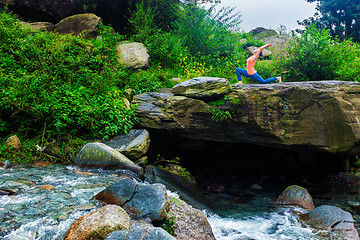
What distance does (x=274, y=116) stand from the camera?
672 cm

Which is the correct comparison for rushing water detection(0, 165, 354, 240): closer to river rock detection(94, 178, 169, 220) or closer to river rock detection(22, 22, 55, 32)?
river rock detection(94, 178, 169, 220)

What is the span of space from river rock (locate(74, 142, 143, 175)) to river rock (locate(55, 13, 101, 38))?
6.14 m

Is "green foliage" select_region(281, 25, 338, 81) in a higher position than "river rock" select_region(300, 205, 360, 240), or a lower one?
higher

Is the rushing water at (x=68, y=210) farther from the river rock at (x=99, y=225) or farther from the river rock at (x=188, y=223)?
the river rock at (x=188, y=223)

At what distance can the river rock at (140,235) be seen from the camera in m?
2.42

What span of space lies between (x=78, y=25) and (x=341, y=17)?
21232 mm

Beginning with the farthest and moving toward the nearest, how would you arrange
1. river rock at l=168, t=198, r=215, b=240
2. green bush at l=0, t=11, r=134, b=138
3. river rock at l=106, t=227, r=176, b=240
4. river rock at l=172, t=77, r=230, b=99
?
1. river rock at l=172, t=77, r=230, b=99
2. green bush at l=0, t=11, r=134, b=138
3. river rock at l=168, t=198, r=215, b=240
4. river rock at l=106, t=227, r=176, b=240

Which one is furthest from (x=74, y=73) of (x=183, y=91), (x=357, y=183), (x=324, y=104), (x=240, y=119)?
(x=357, y=183)

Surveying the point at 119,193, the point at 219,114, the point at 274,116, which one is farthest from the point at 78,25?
the point at 119,193

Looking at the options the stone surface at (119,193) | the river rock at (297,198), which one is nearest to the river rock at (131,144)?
the stone surface at (119,193)

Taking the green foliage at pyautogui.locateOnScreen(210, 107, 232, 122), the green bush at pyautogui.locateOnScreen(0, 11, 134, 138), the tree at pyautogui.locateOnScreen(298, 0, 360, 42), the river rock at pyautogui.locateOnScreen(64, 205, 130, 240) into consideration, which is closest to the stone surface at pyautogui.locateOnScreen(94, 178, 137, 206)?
the river rock at pyautogui.locateOnScreen(64, 205, 130, 240)

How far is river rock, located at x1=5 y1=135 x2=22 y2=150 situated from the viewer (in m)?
5.73

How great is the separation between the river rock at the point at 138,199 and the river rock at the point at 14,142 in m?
3.44

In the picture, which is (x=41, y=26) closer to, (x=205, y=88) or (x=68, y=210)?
(x=205, y=88)
